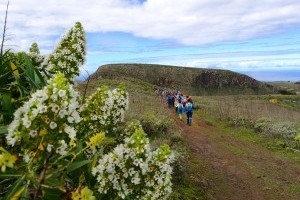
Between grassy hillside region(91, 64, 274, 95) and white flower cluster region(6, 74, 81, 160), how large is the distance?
317 ft

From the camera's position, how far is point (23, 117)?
2541mm

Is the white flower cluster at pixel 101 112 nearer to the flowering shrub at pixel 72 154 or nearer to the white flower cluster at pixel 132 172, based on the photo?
the flowering shrub at pixel 72 154

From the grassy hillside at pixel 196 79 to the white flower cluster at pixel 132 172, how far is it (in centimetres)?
9590

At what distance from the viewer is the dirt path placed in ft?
46.7

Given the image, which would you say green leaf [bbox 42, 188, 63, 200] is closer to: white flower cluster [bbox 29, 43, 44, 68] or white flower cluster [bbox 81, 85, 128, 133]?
white flower cluster [bbox 81, 85, 128, 133]

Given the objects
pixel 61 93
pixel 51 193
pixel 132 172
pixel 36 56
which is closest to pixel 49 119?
pixel 61 93

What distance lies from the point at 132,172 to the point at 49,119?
34.3 inches

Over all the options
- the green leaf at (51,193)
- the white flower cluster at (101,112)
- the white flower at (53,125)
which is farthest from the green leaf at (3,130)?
the white flower at (53,125)

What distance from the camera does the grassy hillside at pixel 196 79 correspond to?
4045 inches

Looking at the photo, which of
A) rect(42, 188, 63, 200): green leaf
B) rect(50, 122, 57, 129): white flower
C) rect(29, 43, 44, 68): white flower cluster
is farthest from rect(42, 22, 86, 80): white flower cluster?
rect(50, 122, 57, 129): white flower

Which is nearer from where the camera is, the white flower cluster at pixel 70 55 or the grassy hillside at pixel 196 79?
the white flower cluster at pixel 70 55

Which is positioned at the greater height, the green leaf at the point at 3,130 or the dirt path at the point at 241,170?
the green leaf at the point at 3,130

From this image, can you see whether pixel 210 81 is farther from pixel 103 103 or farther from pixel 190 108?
pixel 103 103

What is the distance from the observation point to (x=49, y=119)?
7.93 feet
